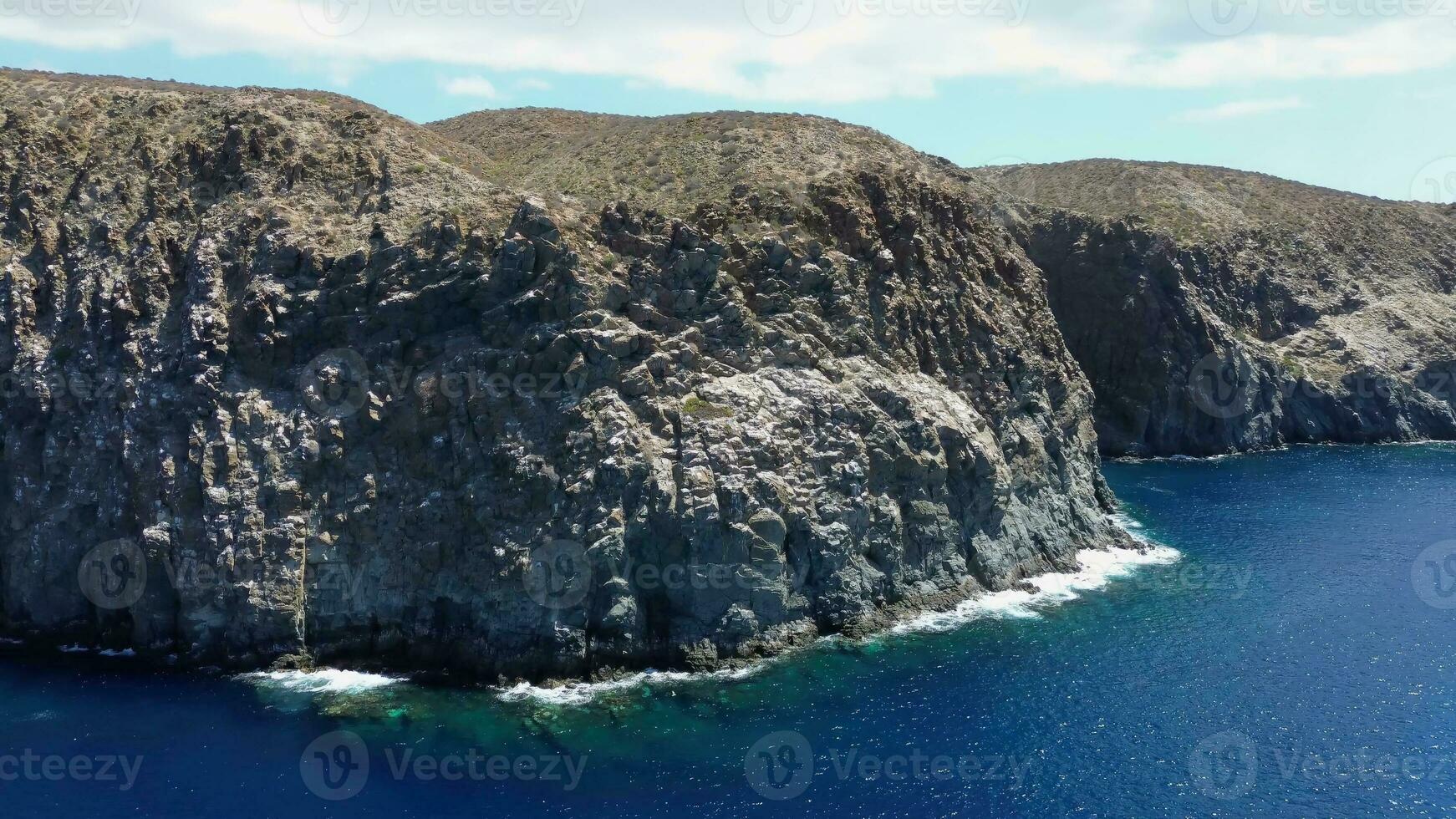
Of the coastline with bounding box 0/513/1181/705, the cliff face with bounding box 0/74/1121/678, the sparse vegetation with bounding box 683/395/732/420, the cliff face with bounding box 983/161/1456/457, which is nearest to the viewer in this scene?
the coastline with bounding box 0/513/1181/705

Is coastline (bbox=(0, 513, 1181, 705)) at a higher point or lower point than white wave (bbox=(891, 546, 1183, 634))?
lower

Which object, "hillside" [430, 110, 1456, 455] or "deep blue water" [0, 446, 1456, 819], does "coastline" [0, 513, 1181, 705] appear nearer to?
"deep blue water" [0, 446, 1456, 819]

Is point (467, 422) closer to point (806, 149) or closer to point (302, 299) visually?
point (302, 299)

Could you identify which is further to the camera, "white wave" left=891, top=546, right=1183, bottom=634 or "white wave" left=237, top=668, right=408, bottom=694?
"white wave" left=891, top=546, right=1183, bottom=634

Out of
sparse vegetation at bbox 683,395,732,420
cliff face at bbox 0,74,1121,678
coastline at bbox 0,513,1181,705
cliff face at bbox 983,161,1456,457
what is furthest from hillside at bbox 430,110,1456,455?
coastline at bbox 0,513,1181,705

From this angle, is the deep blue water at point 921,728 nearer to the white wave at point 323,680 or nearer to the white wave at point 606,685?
the white wave at point 606,685

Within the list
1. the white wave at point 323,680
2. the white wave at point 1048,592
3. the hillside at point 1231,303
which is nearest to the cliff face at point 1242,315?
the hillside at point 1231,303

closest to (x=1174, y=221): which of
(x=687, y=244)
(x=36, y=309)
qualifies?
(x=687, y=244)

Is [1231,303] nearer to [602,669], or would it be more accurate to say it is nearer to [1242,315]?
[1242,315]
